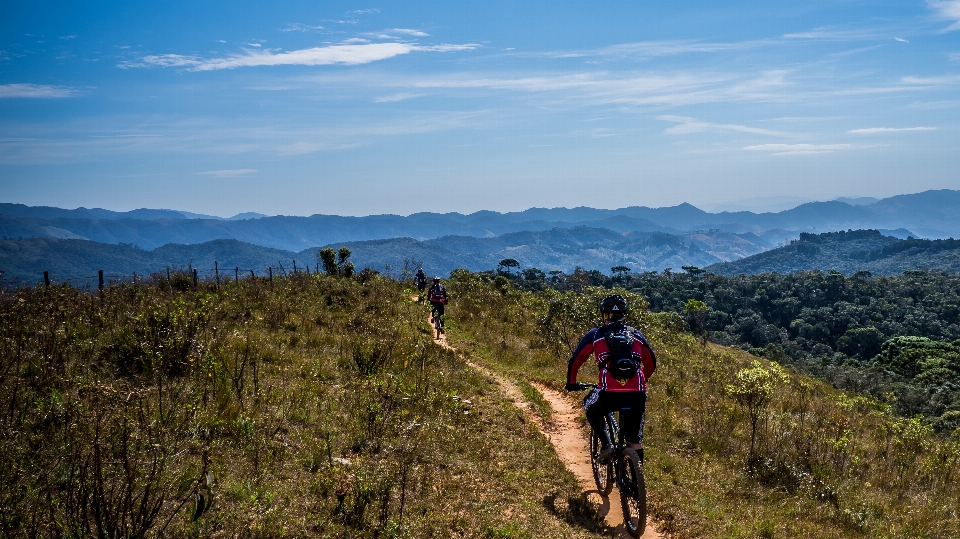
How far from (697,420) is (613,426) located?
5.38 metres

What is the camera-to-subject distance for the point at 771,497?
7.44m

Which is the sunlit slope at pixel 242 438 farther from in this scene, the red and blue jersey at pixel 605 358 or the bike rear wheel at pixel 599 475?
the red and blue jersey at pixel 605 358

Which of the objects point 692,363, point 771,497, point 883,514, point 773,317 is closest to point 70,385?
point 771,497

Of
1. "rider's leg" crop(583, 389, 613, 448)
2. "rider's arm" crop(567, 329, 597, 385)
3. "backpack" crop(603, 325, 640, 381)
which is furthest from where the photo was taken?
"rider's arm" crop(567, 329, 597, 385)

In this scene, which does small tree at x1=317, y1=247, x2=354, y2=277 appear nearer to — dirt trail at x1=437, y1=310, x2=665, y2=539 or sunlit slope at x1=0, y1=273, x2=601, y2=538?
sunlit slope at x1=0, y1=273, x2=601, y2=538

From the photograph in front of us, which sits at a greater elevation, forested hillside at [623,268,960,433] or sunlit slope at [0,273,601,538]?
sunlit slope at [0,273,601,538]

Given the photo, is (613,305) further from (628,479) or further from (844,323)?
(844,323)

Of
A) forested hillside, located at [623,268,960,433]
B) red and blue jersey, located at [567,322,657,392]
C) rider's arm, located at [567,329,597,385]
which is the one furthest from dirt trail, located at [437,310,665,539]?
forested hillside, located at [623,268,960,433]

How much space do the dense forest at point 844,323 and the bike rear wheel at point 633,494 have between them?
32496 millimetres

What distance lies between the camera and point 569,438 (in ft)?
31.4

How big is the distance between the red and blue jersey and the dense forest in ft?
107

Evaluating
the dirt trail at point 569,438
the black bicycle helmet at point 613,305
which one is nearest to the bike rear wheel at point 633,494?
the dirt trail at point 569,438

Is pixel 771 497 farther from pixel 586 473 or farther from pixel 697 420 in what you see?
pixel 697 420

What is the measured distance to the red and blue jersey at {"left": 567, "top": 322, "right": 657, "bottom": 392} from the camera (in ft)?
19.7
